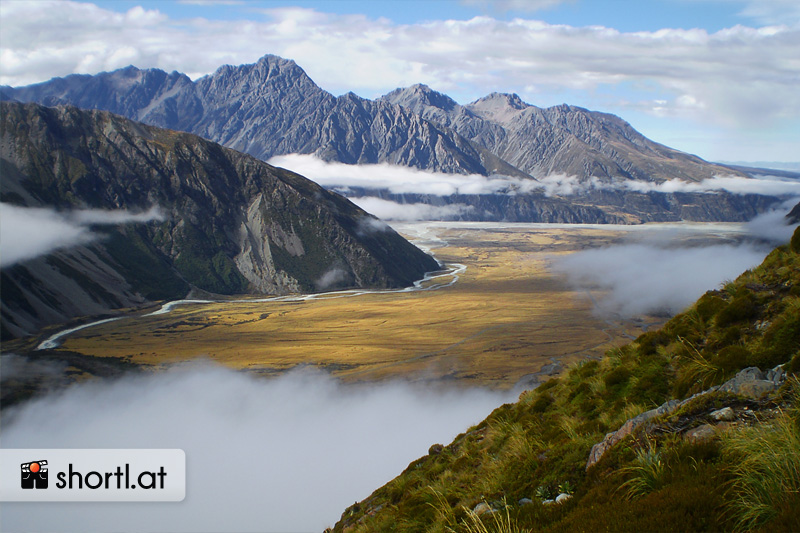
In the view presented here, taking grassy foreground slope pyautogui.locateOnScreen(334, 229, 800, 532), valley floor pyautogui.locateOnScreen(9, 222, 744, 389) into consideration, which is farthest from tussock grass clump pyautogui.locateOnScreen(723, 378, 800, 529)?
valley floor pyautogui.locateOnScreen(9, 222, 744, 389)

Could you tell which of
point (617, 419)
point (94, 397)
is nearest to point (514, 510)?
point (617, 419)

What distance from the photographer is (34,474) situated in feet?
104

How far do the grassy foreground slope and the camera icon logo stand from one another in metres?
17.4

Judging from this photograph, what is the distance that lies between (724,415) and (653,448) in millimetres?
1903

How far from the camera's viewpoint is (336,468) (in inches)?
3241

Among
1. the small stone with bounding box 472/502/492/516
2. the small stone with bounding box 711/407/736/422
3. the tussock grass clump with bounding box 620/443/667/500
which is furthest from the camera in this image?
the small stone with bounding box 472/502/492/516

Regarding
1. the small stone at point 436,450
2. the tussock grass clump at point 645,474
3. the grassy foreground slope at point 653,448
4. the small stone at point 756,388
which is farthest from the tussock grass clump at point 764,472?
the small stone at point 436,450

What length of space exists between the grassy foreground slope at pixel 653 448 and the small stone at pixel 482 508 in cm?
10

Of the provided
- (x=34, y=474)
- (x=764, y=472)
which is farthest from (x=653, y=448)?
(x=34, y=474)

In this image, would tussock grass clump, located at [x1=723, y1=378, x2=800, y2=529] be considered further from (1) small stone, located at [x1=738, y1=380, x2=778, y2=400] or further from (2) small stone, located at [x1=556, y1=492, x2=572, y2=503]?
(2) small stone, located at [x1=556, y1=492, x2=572, y2=503]

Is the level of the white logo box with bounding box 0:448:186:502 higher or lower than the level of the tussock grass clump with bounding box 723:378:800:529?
lower

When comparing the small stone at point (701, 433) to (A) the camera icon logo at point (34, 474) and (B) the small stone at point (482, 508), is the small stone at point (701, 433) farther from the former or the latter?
(A) the camera icon logo at point (34, 474)

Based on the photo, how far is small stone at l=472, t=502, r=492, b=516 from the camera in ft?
44.9

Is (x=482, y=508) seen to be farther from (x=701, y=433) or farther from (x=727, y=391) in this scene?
(x=727, y=391)
